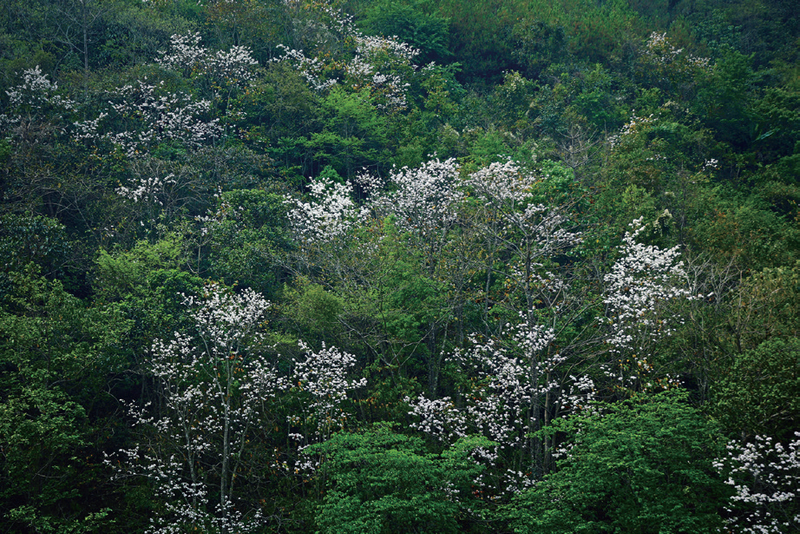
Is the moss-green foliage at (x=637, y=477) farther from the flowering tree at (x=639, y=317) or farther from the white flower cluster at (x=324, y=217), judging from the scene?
the white flower cluster at (x=324, y=217)

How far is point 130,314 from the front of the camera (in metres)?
23.3

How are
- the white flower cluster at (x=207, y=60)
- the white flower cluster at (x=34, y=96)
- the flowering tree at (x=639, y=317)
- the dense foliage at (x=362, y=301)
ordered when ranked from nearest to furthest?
the dense foliage at (x=362, y=301), the flowering tree at (x=639, y=317), the white flower cluster at (x=34, y=96), the white flower cluster at (x=207, y=60)

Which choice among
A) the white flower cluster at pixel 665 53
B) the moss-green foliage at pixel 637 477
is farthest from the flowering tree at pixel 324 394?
the white flower cluster at pixel 665 53

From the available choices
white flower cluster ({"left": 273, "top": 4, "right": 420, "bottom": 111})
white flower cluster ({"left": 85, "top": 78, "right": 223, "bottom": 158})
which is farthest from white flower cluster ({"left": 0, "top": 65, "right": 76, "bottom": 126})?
white flower cluster ({"left": 273, "top": 4, "right": 420, "bottom": 111})

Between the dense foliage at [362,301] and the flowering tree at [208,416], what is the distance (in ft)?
0.57

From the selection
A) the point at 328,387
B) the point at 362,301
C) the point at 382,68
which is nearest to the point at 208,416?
the point at 328,387

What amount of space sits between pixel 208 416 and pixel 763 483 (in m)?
16.3

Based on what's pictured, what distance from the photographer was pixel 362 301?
2295 centimetres

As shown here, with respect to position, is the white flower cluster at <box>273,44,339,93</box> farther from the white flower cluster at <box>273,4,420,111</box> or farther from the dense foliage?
the dense foliage

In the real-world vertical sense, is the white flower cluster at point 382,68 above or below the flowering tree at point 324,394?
above

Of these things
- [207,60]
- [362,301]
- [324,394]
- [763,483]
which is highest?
[207,60]

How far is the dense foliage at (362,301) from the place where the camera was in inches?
690

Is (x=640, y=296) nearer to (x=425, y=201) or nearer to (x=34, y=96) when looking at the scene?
(x=425, y=201)

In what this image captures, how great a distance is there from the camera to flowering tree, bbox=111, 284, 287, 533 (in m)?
20.9
